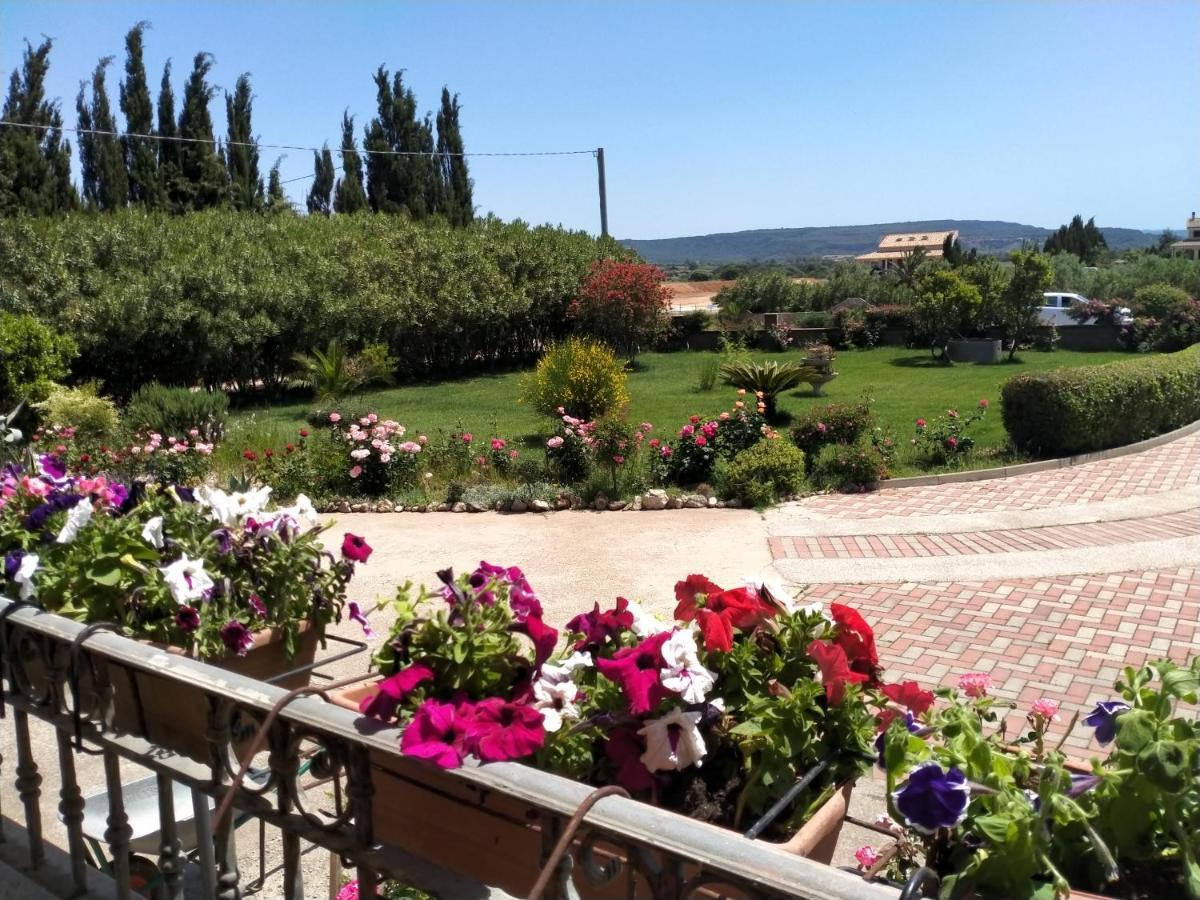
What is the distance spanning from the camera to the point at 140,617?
2264 mm

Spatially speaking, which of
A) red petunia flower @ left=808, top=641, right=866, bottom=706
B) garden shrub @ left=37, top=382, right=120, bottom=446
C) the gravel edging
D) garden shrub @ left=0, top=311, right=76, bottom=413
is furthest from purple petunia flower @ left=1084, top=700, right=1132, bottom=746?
garden shrub @ left=0, top=311, right=76, bottom=413

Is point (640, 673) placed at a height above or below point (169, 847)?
above

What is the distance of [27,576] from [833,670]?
1824 mm

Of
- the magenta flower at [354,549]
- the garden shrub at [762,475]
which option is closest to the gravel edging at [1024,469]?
the garden shrub at [762,475]

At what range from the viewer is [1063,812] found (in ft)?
3.74

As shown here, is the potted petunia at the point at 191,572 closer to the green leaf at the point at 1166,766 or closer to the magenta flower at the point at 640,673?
the magenta flower at the point at 640,673

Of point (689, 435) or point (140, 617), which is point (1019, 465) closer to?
point (689, 435)

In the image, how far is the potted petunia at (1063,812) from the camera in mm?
1094

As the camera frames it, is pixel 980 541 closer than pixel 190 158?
Yes

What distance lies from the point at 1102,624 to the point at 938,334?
17898 mm

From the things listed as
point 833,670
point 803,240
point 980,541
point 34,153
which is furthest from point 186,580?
point 803,240

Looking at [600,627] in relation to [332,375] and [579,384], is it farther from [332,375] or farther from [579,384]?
[332,375]

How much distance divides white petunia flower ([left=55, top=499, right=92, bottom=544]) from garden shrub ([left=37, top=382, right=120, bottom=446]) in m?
9.42

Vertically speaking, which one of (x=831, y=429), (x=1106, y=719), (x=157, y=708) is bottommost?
(x=831, y=429)
